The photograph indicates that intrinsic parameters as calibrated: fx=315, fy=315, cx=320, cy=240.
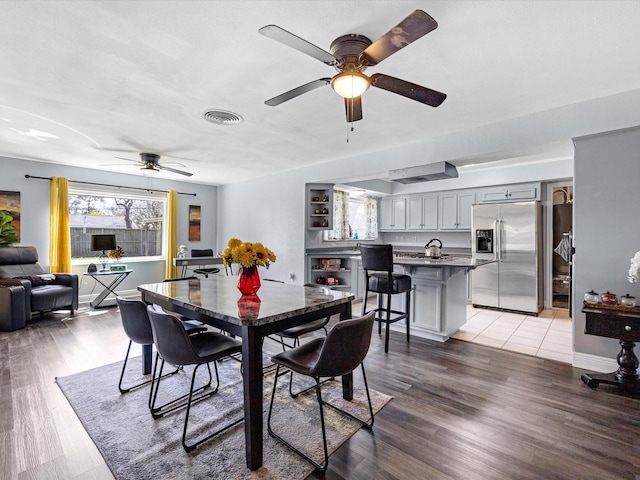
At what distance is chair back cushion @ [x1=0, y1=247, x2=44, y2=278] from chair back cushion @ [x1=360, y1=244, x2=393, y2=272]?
4.98 meters

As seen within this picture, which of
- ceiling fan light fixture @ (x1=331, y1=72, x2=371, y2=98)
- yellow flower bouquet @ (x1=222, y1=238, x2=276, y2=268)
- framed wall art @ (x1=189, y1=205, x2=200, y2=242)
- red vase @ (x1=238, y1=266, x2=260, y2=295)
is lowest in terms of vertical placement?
red vase @ (x1=238, y1=266, x2=260, y2=295)

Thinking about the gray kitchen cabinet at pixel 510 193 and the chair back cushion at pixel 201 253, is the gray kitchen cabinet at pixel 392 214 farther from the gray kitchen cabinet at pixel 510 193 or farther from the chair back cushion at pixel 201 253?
the chair back cushion at pixel 201 253

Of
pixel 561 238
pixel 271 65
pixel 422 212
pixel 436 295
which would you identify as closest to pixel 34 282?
pixel 271 65

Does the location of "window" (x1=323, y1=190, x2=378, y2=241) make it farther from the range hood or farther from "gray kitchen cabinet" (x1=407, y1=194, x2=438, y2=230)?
the range hood

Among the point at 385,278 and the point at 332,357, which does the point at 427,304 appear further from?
the point at 332,357

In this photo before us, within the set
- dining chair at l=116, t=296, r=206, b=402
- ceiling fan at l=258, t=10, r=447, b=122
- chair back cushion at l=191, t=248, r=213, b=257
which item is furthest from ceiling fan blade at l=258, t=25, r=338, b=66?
chair back cushion at l=191, t=248, r=213, b=257

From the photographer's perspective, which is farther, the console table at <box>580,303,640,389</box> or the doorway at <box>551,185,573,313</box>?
the doorway at <box>551,185,573,313</box>

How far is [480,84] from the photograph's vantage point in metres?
2.55

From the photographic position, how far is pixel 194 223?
7156 millimetres

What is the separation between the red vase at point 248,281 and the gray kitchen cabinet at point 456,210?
4871 millimetres

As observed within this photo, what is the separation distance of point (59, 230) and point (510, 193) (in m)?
7.56

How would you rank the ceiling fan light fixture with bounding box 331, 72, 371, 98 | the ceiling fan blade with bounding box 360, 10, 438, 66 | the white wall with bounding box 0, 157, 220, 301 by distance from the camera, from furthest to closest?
1. the white wall with bounding box 0, 157, 220, 301
2. the ceiling fan light fixture with bounding box 331, 72, 371, 98
3. the ceiling fan blade with bounding box 360, 10, 438, 66

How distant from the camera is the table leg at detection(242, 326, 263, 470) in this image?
1.65 meters

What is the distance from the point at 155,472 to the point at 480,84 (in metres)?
3.40
